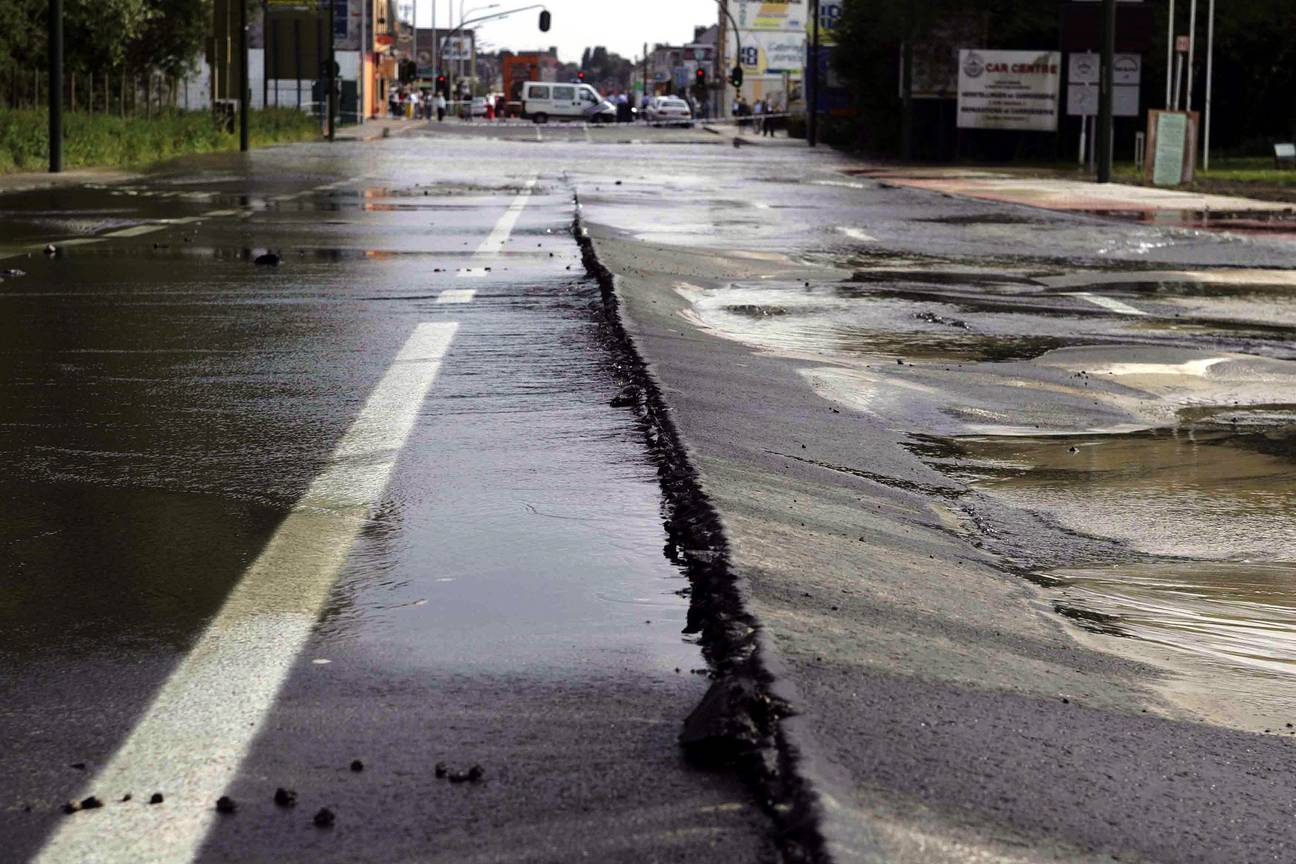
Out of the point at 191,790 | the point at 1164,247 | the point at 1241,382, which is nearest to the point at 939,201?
the point at 1164,247

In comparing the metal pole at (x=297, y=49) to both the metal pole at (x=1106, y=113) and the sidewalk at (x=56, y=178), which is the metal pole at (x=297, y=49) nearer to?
the sidewalk at (x=56, y=178)

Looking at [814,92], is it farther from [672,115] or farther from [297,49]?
[672,115]

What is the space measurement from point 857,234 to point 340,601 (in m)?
16.0

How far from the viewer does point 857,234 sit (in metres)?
20.3

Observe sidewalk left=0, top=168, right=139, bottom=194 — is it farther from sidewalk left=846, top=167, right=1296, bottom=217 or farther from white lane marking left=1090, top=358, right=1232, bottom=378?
white lane marking left=1090, top=358, right=1232, bottom=378

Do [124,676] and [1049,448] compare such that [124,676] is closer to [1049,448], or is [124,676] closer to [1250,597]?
[1250,597]

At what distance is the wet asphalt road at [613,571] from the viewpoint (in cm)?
330

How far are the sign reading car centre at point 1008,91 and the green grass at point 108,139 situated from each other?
17068 millimetres

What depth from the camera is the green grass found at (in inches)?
1235

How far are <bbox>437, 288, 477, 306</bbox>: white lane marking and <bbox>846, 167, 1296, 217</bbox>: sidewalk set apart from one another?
42.6 feet

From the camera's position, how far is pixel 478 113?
136 meters

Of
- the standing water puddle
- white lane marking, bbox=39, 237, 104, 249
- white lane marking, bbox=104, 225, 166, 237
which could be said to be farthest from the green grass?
the standing water puddle

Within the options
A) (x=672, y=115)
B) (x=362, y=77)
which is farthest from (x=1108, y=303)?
(x=362, y=77)

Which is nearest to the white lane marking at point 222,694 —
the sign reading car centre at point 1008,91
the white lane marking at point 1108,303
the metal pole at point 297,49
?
the white lane marking at point 1108,303
